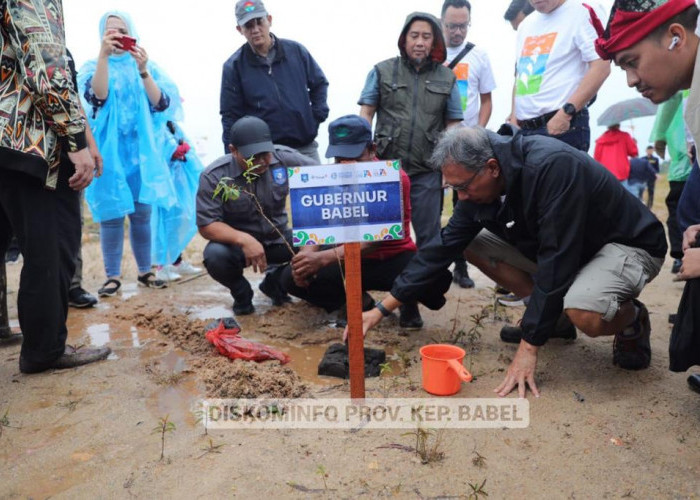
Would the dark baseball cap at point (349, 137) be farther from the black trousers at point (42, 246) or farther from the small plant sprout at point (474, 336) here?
the black trousers at point (42, 246)

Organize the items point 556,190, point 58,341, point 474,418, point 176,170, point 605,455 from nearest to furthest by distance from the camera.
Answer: point 605,455 → point 474,418 → point 556,190 → point 58,341 → point 176,170

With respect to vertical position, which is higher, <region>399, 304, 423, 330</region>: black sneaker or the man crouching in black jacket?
the man crouching in black jacket

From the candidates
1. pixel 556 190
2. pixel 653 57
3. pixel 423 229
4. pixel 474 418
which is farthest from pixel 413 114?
pixel 474 418

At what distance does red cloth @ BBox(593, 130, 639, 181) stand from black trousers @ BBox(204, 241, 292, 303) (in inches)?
246

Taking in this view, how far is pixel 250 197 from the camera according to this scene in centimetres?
361

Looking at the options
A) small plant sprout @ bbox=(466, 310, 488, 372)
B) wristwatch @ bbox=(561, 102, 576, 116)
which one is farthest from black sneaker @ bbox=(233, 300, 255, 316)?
wristwatch @ bbox=(561, 102, 576, 116)

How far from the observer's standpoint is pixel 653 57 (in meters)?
2.00

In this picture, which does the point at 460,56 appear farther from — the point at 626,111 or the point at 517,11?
the point at 626,111

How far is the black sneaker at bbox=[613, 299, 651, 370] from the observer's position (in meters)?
2.64

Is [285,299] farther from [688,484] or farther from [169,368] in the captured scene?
[688,484]

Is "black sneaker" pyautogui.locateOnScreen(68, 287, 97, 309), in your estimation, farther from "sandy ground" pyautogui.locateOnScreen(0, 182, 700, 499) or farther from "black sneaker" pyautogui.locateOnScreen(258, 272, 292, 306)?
"black sneaker" pyautogui.locateOnScreen(258, 272, 292, 306)

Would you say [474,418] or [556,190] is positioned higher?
[556,190]

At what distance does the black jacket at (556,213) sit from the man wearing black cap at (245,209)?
145 centimetres

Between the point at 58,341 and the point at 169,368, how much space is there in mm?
577
